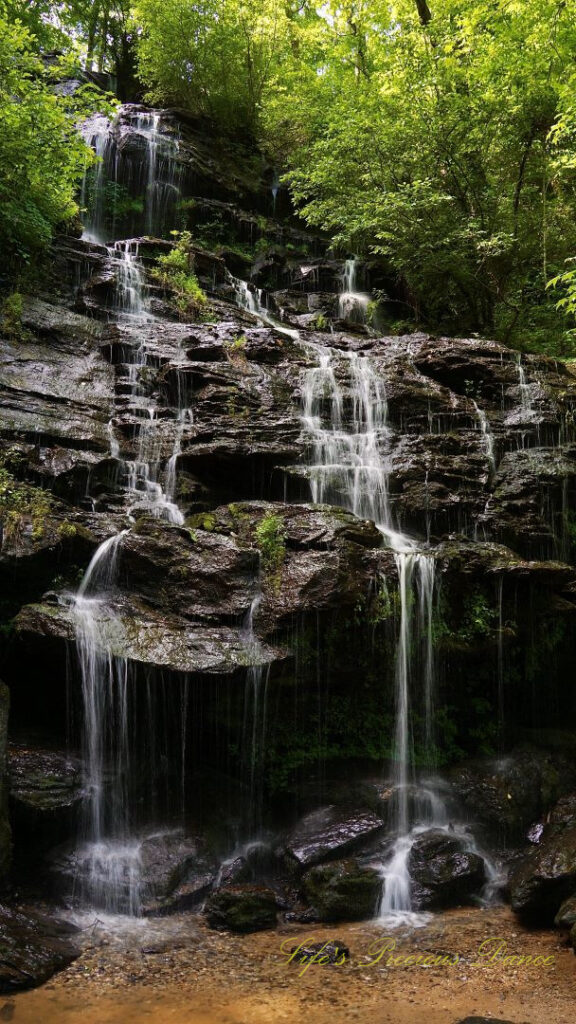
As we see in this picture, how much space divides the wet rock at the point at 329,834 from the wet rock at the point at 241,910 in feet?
2.27

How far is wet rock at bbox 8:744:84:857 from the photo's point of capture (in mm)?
6012

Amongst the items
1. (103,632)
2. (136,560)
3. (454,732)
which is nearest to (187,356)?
(136,560)

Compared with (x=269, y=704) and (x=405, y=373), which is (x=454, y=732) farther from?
(x=405, y=373)

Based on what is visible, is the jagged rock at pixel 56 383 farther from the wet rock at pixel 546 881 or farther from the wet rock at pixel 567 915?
the wet rock at pixel 567 915

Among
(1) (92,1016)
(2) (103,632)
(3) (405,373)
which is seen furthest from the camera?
(3) (405,373)

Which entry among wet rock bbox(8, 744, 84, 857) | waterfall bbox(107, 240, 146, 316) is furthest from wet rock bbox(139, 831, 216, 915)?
waterfall bbox(107, 240, 146, 316)

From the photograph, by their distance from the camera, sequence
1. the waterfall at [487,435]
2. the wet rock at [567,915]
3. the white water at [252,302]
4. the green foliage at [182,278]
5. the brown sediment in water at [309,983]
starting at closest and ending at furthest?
the brown sediment in water at [309,983] < the wet rock at [567,915] < the waterfall at [487,435] < the green foliage at [182,278] < the white water at [252,302]

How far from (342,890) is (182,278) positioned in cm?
1264

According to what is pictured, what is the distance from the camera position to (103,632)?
21.8 ft

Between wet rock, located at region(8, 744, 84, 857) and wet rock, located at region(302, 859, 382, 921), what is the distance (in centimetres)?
245

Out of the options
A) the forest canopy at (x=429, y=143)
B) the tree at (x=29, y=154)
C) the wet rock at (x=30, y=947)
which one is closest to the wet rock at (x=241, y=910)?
the wet rock at (x=30, y=947)

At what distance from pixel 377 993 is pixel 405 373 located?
930 centimetres

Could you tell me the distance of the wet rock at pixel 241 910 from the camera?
5.64 metres

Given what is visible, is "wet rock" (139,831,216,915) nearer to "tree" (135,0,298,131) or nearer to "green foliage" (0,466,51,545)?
"green foliage" (0,466,51,545)
